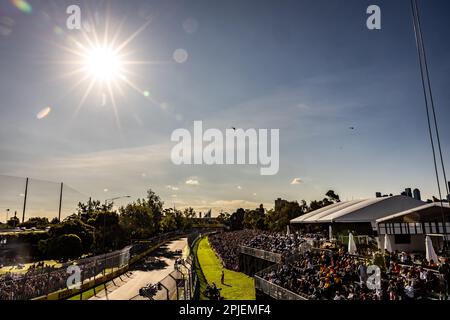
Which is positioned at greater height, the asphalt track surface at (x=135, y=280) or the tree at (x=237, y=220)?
the tree at (x=237, y=220)

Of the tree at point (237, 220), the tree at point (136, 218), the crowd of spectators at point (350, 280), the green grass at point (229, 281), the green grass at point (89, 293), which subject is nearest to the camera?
the crowd of spectators at point (350, 280)

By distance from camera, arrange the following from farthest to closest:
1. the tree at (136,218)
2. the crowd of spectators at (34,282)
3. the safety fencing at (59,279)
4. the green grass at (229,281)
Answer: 1. the tree at (136,218)
2. the green grass at (229,281)
3. the safety fencing at (59,279)
4. the crowd of spectators at (34,282)

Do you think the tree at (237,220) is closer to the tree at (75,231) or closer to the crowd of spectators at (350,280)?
the tree at (75,231)

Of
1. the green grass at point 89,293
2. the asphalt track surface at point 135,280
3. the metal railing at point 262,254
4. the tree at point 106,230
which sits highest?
the tree at point 106,230

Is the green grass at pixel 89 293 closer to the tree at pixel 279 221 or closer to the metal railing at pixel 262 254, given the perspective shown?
the metal railing at pixel 262 254

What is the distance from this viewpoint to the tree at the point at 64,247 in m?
40.1

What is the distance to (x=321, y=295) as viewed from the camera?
15.5 m

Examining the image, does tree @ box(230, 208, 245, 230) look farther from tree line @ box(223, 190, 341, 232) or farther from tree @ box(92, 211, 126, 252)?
tree @ box(92, 211, 126, 252)

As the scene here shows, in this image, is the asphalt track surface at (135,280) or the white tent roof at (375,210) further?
the white tent roof at (375,210)

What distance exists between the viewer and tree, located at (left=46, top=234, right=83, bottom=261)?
40.1 meters

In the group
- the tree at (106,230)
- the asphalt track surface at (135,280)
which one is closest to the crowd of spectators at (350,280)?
the asphalt track surface at (135,280)

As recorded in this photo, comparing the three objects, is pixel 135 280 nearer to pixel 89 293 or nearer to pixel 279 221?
pixel 89 293
